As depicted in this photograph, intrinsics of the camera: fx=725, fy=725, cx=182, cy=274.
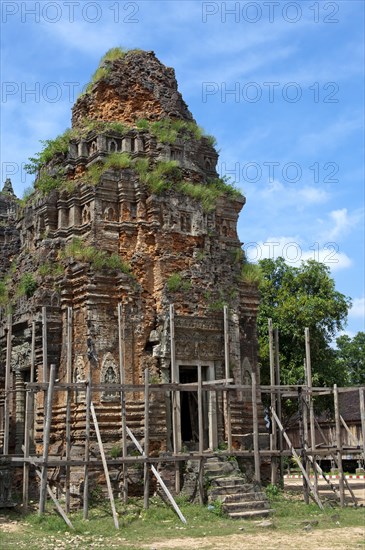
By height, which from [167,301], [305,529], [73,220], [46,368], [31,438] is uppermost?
[73,220]

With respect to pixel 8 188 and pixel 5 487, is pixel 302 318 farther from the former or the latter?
pixel 5 487

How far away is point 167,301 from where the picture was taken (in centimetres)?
1767

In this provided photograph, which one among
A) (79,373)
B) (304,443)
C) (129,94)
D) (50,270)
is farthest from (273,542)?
(129,94)

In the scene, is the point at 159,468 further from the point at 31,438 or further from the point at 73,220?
the point at 73,220

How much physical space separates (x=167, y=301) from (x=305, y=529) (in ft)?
21.5

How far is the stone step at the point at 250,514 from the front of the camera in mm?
14140

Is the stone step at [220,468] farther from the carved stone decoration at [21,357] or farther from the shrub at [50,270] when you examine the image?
the shrub at [50,270]

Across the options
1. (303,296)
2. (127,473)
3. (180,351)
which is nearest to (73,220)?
(180,351)

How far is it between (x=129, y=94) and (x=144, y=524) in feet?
39.9

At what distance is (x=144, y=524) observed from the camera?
1346cm

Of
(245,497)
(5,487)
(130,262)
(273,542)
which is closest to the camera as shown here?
(273,542)

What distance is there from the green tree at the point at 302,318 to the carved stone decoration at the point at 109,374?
11721mm

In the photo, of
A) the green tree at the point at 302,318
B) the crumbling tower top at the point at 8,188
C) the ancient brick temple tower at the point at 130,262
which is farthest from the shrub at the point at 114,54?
the green tree at the point at 302,318

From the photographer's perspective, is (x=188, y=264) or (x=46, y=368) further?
(x=188, y=264)
